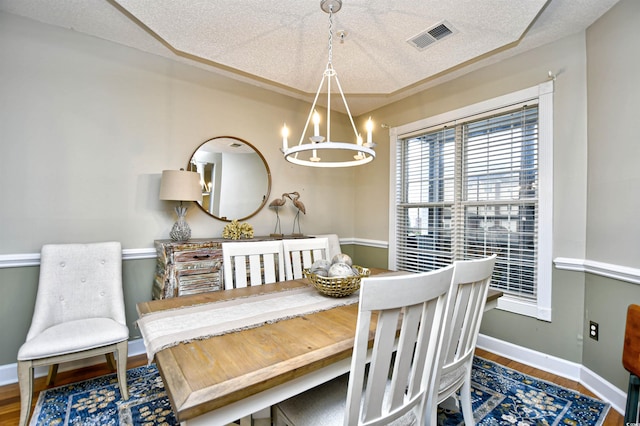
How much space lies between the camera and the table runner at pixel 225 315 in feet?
3.81

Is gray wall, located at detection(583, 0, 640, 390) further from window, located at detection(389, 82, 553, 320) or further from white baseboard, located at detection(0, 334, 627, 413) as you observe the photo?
window, located at detection(389, 82, 553, 320)

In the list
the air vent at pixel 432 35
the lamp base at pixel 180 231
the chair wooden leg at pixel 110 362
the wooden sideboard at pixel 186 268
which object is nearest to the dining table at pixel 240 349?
the wooden sideboard at pixel 186 268

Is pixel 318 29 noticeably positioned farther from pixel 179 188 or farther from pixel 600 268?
pixel 600 268

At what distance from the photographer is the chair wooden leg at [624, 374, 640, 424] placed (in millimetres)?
1166

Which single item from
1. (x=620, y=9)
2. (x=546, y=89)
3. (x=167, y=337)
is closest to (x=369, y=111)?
(x=546, y=89)

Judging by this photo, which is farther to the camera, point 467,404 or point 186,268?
point 186,268

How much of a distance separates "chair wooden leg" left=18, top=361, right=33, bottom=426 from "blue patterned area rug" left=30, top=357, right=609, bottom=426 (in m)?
0.10

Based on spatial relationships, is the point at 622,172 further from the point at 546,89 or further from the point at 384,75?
the point at 384,75

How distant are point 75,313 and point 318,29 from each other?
2.77m

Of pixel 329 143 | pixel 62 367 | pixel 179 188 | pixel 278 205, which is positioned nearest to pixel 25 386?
pixel 62 367

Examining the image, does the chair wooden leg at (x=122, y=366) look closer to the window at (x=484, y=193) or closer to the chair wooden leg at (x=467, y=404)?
the chair wooden leg at (x=467, y=404)

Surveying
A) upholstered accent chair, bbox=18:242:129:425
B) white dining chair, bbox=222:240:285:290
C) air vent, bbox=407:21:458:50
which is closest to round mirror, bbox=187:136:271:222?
upholstered accent chair, bbox=18:242:129:425

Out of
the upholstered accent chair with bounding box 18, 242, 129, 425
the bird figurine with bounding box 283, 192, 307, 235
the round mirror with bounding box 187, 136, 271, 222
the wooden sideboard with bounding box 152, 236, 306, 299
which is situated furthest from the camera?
the bird figurine with bounding box 283, 192, 307, 235

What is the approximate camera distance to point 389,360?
0.98 meters
